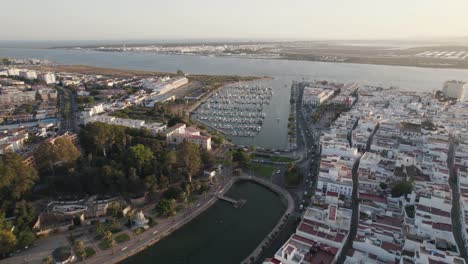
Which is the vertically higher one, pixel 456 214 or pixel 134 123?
pixel 134 123

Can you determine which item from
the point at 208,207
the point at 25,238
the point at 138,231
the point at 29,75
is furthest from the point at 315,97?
the point at 29,75

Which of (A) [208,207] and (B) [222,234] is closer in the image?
(B) [222,234]

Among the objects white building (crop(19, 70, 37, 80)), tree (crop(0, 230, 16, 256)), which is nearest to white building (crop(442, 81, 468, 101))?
tree (crop(0, 230, 16, 256))

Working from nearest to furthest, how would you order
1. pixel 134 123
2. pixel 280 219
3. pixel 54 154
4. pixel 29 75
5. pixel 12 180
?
1. pixel 12 180
2. pixel 280 219
3. pixel 54 154
4. pixel 134 123
5. pixel 29 75

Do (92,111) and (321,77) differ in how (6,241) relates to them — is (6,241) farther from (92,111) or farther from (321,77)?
(321,77)

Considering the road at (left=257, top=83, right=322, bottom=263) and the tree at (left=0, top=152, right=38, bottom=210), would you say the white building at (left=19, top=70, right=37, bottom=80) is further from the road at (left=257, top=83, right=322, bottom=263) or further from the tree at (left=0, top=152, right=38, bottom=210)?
the road at (left=257, top=83, right=322, bottom=263)
